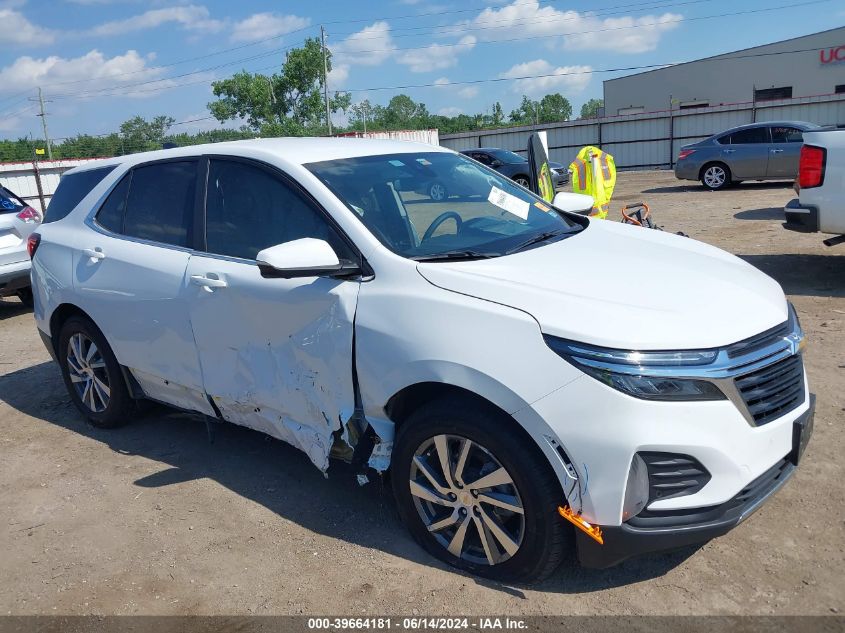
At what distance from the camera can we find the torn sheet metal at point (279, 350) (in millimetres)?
3252

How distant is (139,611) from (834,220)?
7006 millimetres

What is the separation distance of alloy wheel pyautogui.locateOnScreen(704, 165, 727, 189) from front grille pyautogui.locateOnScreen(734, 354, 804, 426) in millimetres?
16074

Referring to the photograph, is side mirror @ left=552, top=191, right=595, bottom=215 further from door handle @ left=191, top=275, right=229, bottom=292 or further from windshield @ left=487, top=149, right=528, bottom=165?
windshield @ left=487, top=149, right=528, bottom=165

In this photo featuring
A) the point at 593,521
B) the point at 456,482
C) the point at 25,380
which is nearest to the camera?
the point at 593,521

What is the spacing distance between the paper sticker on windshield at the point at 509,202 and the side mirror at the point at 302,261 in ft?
3.52

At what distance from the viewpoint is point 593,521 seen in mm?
2613

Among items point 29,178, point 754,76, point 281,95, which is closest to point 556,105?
point 281,95

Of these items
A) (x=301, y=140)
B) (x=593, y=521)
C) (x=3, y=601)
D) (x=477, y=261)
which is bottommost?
(x=3, y=601)

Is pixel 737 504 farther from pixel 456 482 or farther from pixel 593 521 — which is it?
pixel 456 482

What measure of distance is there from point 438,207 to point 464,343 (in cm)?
124

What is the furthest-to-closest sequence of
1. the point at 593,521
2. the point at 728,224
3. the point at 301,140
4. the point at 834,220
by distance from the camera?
the point at 728,224, the point at 834,220, the point at 301,140, the point at 593,521

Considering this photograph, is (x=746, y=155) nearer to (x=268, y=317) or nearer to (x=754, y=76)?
(x=268, y=317)

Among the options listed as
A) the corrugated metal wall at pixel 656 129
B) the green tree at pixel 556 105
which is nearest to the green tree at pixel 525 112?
the green tree at pixel 556 105

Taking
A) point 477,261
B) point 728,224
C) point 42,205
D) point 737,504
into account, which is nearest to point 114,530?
point 477,261
